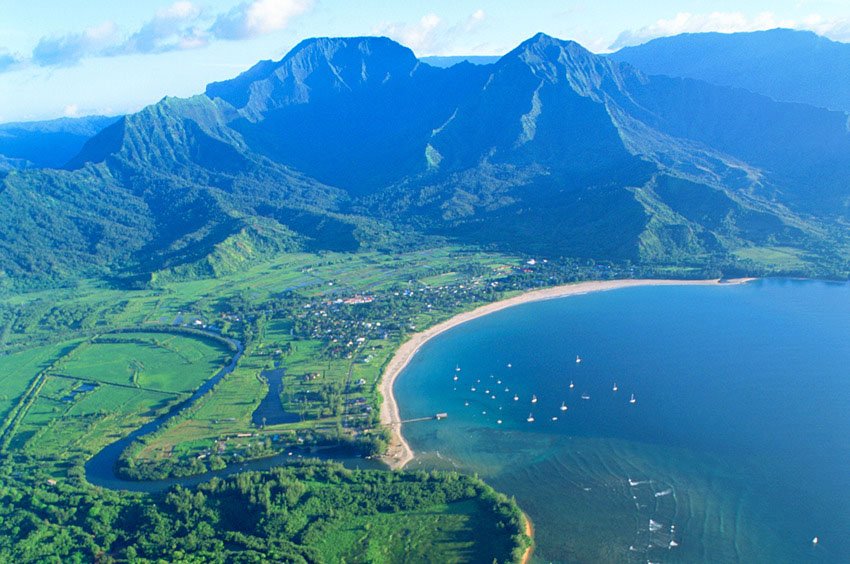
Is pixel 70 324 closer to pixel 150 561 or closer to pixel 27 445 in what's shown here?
pixel 27 445

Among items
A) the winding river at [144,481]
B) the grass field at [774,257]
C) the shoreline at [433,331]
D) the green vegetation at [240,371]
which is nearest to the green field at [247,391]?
the green vegetation at [240,371]

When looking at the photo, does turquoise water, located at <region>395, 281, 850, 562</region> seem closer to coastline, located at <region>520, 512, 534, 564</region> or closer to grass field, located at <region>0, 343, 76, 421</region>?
coastline, located at <region>520, 512, 534, 564</region>

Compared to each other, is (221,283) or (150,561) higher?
(221,283)

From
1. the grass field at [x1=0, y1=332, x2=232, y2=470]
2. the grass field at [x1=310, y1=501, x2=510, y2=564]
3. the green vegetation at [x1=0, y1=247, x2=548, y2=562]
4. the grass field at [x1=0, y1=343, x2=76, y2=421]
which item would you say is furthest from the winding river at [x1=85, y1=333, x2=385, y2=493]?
the grass field at [x1=0, y1=343, x2=76, y2=421]

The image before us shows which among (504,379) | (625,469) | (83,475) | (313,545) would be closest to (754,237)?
(504,379)

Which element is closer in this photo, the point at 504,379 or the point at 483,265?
the point at 504,379

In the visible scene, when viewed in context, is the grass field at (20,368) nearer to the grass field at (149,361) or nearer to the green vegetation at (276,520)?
the grass field at (149,361)
